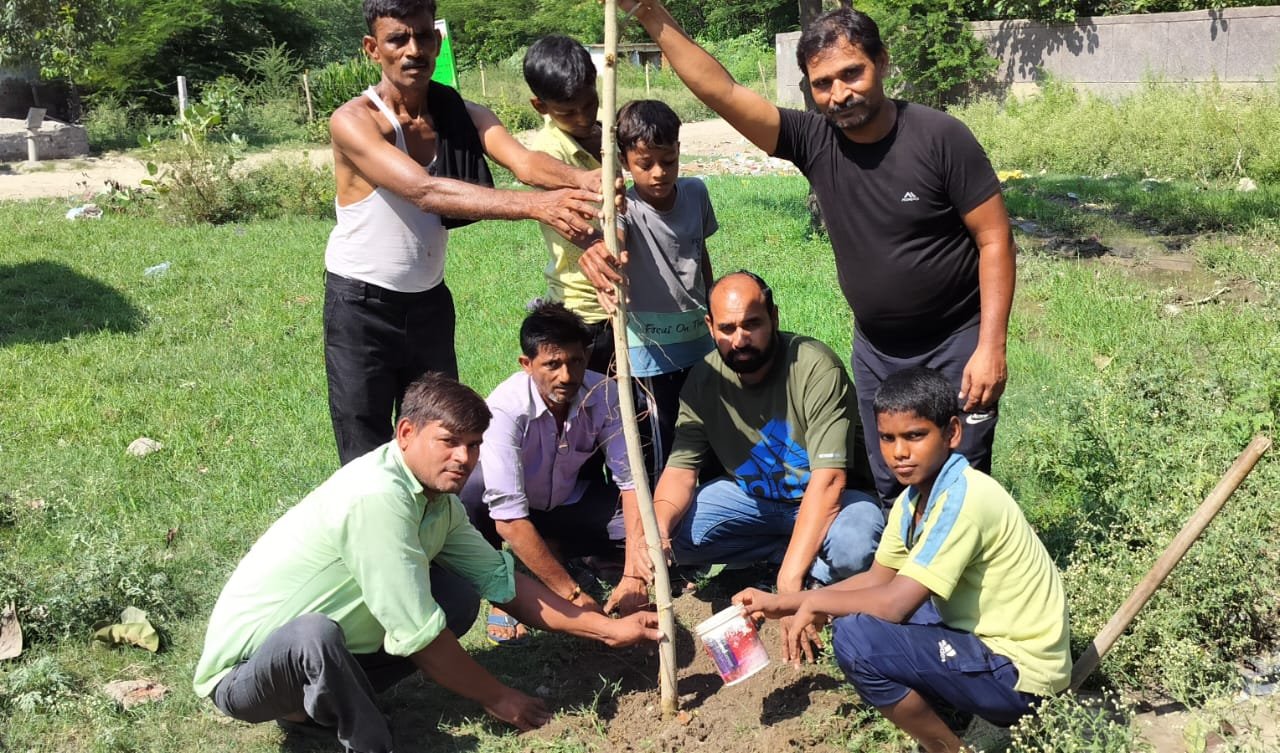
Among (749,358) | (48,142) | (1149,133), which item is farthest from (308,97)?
(749,358)

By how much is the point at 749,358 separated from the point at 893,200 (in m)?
0.79

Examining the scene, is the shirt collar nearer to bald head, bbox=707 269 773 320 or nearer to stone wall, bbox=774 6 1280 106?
bald head, bbox=707 269 773 320

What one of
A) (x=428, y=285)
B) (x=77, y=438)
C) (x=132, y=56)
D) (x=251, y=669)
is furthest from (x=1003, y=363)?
(x=132, y=56)

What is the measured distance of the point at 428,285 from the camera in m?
3.86

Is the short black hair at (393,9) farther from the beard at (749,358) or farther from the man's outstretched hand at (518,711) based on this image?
the man's outstretched hand at (518,711)

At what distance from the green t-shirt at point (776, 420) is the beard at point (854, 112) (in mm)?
946

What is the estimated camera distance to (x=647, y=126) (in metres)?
3.80

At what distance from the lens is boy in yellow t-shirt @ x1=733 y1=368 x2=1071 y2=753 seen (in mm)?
2871

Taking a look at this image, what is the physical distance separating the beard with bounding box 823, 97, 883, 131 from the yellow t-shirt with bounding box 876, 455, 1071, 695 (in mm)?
1020

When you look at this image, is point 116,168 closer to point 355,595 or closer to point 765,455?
point 765,455

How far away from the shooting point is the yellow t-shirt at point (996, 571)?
2.85 m

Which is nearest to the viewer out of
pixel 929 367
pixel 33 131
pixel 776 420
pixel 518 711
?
pixel 518 711

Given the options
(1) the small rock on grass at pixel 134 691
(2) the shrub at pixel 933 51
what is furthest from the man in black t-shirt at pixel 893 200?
(2) the shrub at pixel 933 51

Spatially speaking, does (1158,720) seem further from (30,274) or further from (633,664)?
(30,274)
